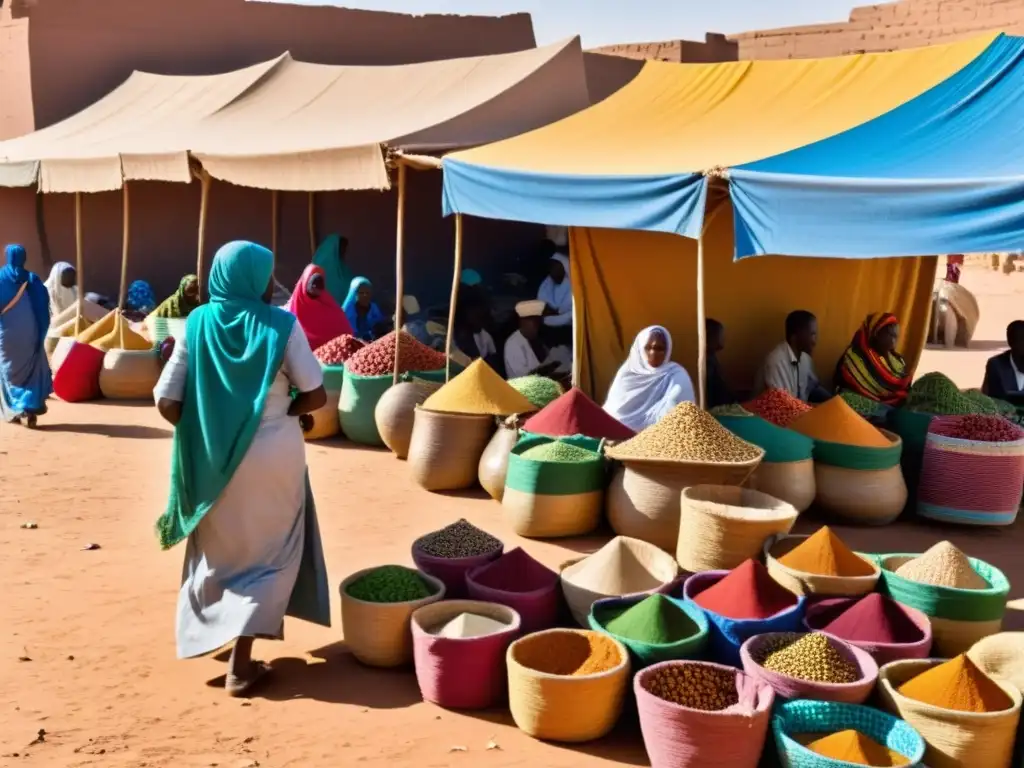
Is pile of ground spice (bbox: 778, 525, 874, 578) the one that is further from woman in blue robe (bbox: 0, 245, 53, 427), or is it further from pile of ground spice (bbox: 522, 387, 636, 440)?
woman in blue robe (bbox: 0, 245, 53, 427)

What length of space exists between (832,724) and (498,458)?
3.20 m

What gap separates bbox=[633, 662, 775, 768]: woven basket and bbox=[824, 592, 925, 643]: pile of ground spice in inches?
23.6

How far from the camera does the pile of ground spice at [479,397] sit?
22.0ft

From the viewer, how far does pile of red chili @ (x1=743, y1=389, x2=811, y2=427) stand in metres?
6.45

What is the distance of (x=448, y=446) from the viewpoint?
266 inches

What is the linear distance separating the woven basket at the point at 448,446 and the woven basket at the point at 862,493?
1903 mm

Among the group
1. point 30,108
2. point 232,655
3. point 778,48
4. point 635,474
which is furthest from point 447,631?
point 778,48

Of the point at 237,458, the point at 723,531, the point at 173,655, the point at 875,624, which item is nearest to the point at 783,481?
the point at 723,531

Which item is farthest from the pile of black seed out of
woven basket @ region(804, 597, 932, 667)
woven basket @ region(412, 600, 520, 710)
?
woven basket @ region(804, 597, 932, 667)

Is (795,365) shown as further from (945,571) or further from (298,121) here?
(298,121)

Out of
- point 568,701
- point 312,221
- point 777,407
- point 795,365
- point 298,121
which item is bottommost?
point 568,701

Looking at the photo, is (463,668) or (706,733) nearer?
(706,733)

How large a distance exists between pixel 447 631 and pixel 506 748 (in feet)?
1.62

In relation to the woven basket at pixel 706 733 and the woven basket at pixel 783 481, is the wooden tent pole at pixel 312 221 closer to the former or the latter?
the woven basket at pixel 783 481
